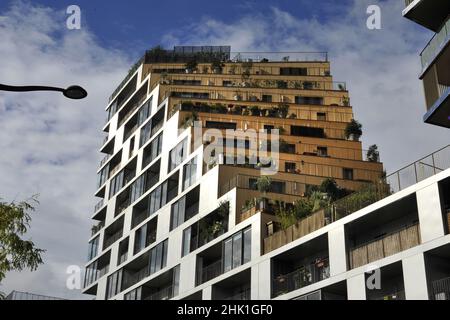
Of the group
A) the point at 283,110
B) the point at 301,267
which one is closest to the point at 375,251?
the point at 301,267

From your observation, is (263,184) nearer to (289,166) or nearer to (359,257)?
(289,166)

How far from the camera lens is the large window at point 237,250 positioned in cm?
4181

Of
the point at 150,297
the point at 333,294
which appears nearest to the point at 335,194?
the point at 333,294

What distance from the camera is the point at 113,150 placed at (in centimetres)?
7162

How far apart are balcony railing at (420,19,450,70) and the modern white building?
438 cm

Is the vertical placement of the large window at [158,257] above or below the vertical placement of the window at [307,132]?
below

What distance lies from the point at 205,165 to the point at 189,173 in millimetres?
2187

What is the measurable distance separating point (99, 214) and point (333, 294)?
124 ft

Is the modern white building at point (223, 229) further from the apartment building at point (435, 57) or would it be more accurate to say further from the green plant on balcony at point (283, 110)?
the green plant on balcony at point (283, 110)

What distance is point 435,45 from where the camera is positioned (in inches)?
1204

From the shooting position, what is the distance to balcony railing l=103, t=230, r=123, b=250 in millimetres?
62438

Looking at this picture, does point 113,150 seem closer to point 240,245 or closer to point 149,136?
point 149,136

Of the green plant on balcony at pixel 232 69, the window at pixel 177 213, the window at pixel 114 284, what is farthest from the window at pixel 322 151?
the window at pixel 114 284

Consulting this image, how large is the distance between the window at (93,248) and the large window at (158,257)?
1476 cm
